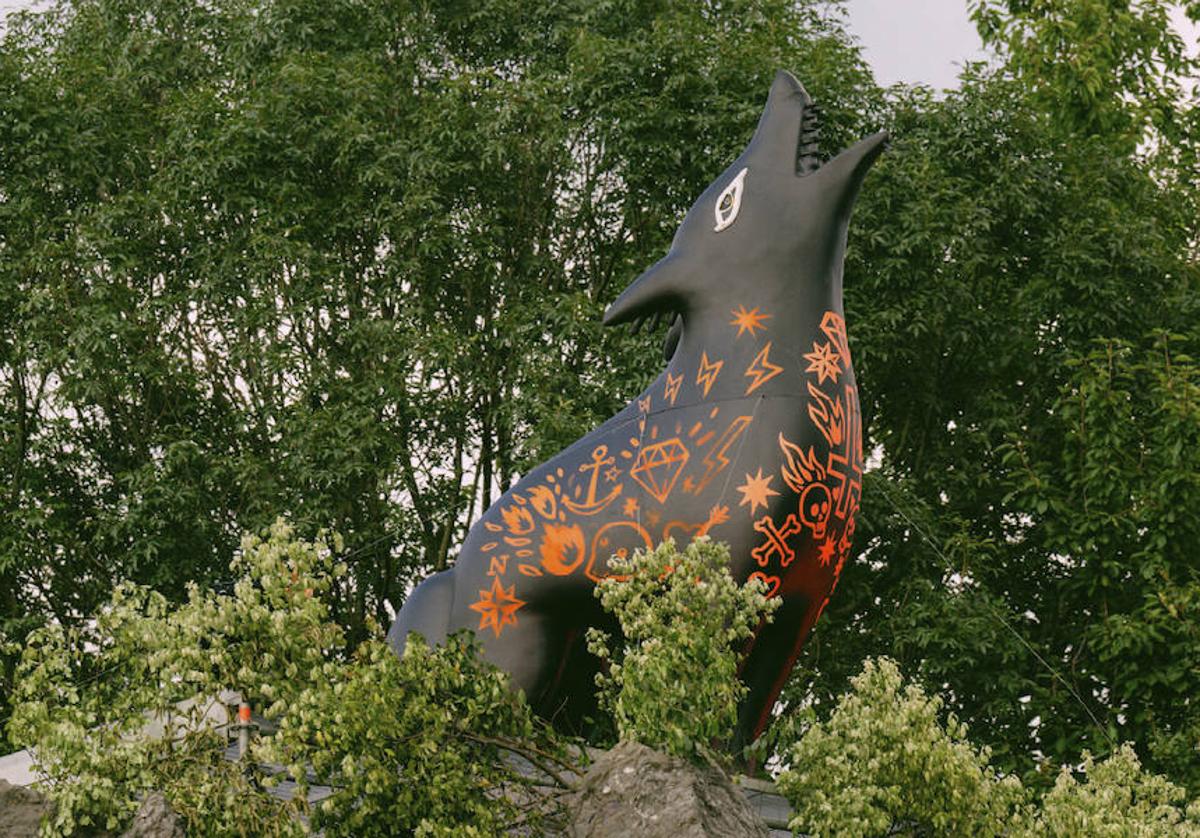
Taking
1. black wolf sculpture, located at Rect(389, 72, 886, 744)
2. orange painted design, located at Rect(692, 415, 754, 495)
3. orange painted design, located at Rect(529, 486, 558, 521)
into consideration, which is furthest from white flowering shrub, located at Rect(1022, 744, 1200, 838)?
orange painted design, located at Rect(529, 486, 558, 521)

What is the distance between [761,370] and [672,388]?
19.5 inches

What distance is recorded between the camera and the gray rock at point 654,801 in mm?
6656

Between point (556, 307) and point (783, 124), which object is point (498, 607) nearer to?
point (783, 124)

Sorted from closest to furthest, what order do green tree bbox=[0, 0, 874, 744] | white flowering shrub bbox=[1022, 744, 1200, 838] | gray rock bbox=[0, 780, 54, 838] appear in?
gray rock bbox=[0, 780, 54, 838], white flowering shrub bbox=[1022, 744, 1200, 838], green tree bbox=[0, 0, 874, 744]

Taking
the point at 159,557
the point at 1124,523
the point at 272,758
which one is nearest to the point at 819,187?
the point at 272,758

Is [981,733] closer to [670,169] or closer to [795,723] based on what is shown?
[670,169]

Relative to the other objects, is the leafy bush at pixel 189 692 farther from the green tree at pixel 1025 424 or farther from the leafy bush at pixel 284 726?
the green tree at pixel 1025 424

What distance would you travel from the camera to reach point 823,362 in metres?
8.46

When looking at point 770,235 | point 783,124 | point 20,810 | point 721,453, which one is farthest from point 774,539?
point 20,810

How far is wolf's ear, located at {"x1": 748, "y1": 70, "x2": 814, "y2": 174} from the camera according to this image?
8797 mm

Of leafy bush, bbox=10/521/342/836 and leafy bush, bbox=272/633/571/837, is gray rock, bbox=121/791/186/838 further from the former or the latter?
leafy bush, bbox=272/633/571/837

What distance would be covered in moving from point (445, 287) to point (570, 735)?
9.58 metres

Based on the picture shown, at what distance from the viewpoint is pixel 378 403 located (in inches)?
637

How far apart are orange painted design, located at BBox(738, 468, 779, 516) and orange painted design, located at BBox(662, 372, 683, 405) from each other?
0.69m
